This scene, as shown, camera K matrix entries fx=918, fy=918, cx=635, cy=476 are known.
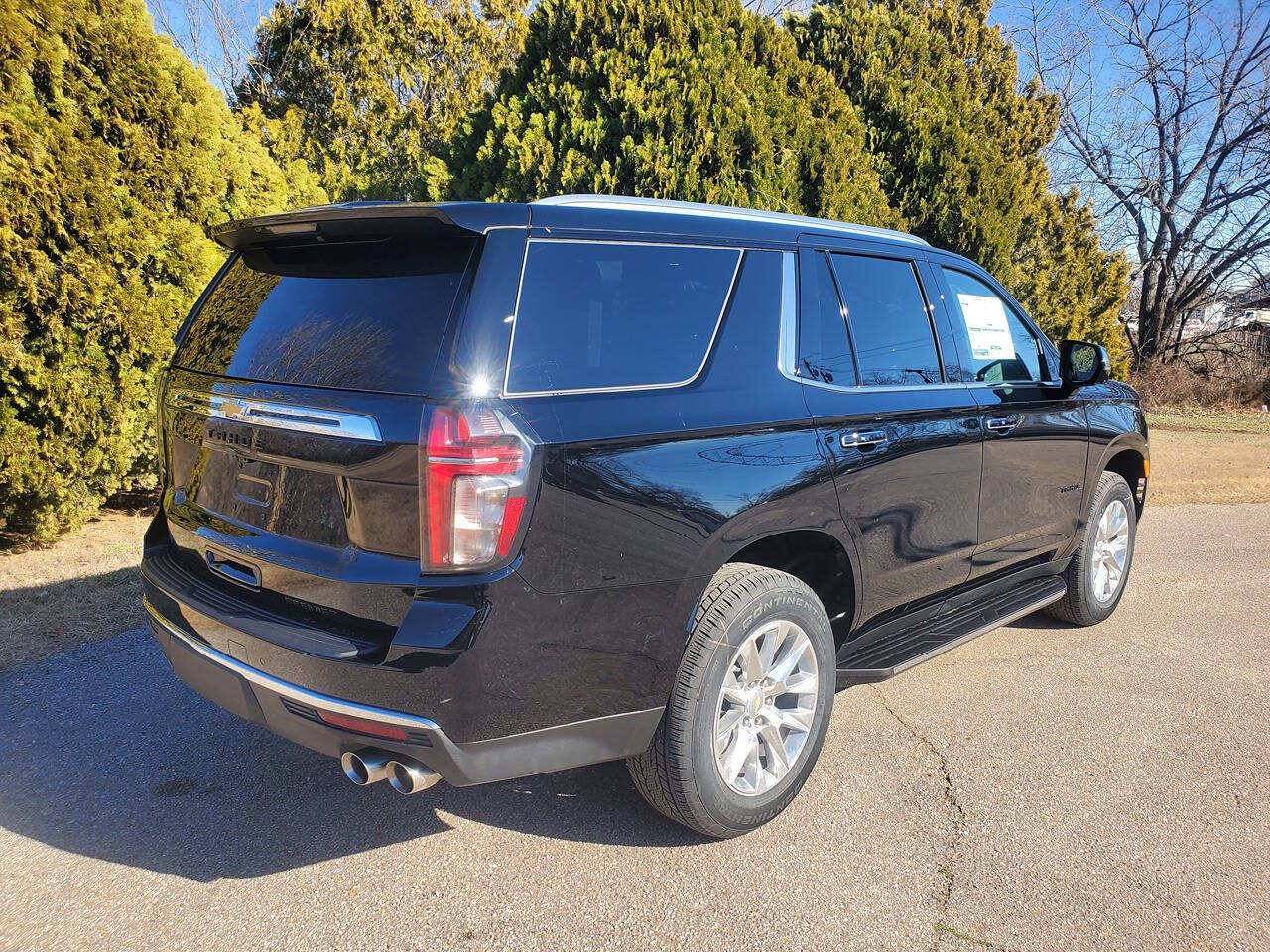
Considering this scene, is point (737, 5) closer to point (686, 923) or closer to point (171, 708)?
point (171, 708)

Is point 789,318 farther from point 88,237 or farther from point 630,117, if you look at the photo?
point 630,117

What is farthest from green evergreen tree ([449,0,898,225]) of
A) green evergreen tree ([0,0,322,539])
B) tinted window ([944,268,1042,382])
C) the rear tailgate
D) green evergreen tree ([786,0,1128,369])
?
the rear tailgate

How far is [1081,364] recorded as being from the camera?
4719 mm

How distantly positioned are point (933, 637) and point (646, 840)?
4.92 feet

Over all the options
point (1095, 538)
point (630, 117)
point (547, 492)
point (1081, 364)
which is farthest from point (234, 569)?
point (630, 117)

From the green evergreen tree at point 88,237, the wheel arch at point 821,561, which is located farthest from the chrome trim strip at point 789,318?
the green evergreen tree at point 88,237

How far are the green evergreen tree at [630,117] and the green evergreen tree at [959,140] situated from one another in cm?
258

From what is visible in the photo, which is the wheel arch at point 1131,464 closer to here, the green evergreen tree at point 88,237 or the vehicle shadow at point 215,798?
the vehicle shadow at point 215,798

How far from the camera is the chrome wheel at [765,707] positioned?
2.97m

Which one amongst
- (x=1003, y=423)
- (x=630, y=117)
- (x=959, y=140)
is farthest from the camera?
(x=959, y=140)

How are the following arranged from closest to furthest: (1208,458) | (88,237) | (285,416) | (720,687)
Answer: (285,416) → (720,687) → (88,237) → (1208,458)

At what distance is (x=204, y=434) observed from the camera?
113 inches

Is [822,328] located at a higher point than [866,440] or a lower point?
higher

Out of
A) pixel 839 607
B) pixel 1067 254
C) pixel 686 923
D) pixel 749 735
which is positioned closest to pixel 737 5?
pixel 1067 254
